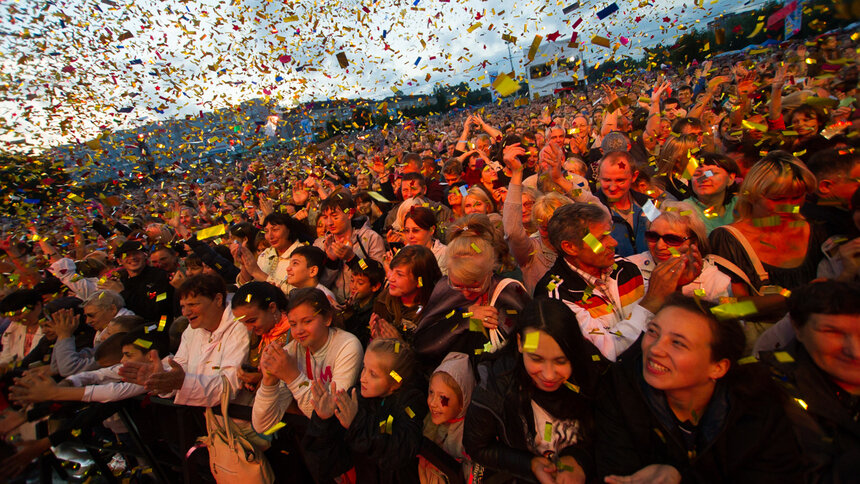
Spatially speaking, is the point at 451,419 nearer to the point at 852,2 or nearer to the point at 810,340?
the point at 810,340

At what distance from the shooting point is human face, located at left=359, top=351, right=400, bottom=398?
2354 mm

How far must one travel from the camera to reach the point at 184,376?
2859 millimetres

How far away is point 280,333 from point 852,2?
482 centimetres

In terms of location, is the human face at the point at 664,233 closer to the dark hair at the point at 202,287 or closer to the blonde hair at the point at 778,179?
the blonde hair at the point at 778,179

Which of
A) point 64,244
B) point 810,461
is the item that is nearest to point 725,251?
point 810,461

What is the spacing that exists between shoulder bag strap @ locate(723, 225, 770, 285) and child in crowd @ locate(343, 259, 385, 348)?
297cm

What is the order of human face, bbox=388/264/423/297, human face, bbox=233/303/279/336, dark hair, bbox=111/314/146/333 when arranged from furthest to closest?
dark hair, bbox=111/314/146/333 → human face, bbox=233/303/279/336 → human face, bbox=388/264/423/297

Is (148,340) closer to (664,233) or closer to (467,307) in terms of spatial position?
(467,307)

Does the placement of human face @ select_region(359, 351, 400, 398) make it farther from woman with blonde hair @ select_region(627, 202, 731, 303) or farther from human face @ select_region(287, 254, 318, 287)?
woman with blonde hair @ select_region(627, 202, 731, 303)

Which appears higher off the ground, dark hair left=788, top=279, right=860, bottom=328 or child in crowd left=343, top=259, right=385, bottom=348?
dark hair left=788, top=279, right=860, bottom=328

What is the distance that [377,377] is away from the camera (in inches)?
92.7

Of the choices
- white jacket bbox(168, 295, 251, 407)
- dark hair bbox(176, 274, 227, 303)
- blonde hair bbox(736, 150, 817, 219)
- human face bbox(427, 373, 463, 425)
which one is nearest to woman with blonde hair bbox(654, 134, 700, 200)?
blonde hair bbox(736, 150, 817, 219)

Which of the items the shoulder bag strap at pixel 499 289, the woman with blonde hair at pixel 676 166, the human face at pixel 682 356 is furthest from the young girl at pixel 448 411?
the woman with blonde hair at pixel 676 166

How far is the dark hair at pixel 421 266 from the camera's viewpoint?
297 cm
